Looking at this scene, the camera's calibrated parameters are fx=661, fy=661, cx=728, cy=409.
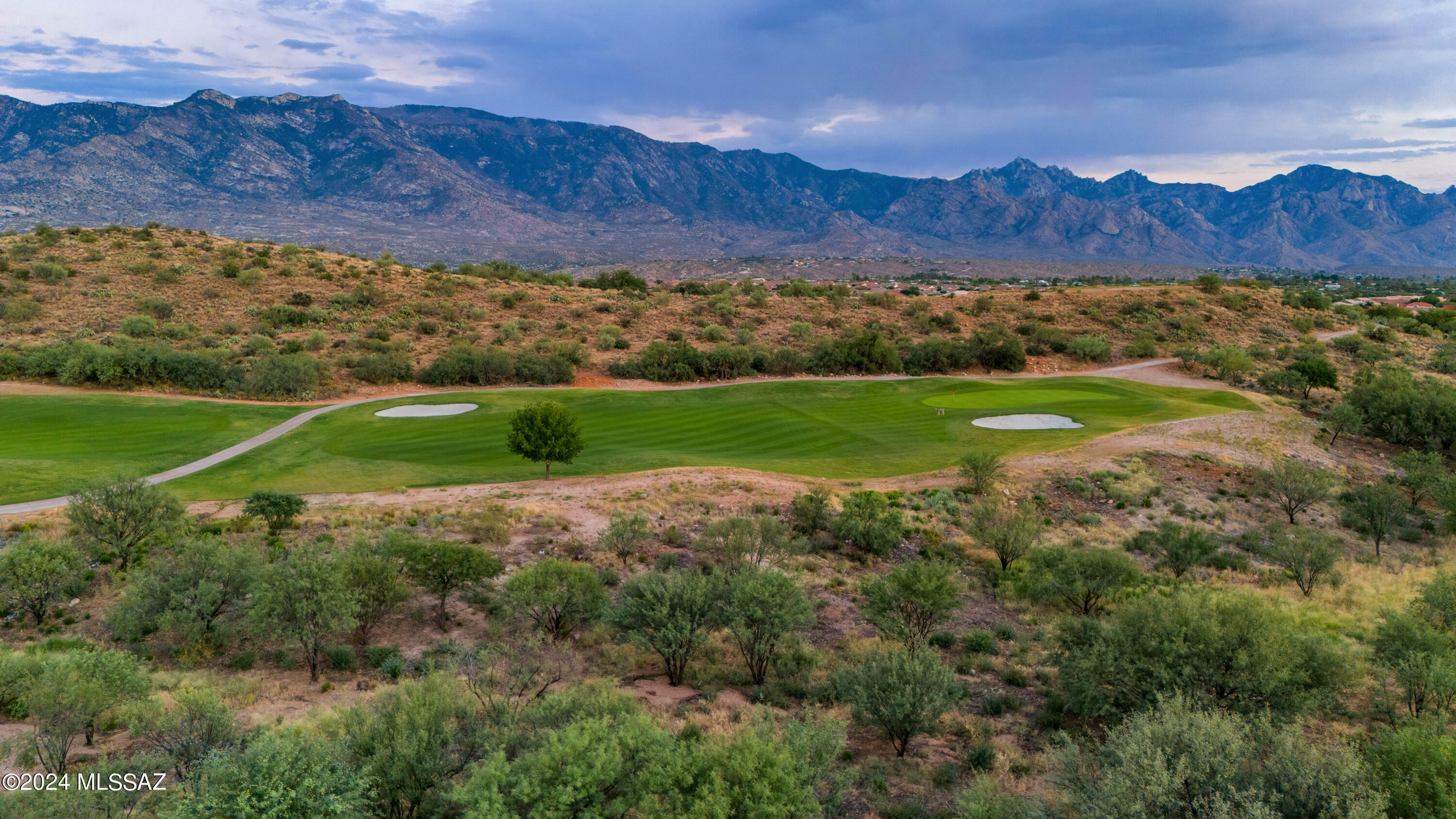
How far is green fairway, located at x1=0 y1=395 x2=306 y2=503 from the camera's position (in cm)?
2442

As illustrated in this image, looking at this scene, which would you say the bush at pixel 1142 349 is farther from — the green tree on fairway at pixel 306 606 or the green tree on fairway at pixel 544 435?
the green tree on fairway at pixel 306 606

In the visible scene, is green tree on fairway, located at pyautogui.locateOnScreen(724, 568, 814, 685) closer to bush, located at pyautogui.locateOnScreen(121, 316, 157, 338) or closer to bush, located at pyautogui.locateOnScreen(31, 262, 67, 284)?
bush, located at pyautogui.locateOnScreen(121, 316, 157, 338)

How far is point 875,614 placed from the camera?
52.3ft

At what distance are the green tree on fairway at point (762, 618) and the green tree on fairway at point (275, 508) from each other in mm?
14312

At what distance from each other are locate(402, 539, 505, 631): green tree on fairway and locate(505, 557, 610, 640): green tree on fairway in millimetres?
1112

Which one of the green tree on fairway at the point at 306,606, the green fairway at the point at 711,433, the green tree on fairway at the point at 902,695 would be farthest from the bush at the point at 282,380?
the green tree on fairway at the point at 902,695

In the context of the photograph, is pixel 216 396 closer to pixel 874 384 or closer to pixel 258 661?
pixel 258 661

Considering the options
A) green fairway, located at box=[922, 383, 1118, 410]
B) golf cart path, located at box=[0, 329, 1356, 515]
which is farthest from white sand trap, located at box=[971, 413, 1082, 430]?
golf cart path, located at box=[0, 329, 1356, 515]

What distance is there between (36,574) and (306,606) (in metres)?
7.33

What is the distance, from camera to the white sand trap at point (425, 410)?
3588 cm

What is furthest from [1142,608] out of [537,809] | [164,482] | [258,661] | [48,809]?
[164,482]

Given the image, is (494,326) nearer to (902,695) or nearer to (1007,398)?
(1007,398)

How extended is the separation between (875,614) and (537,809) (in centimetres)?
968

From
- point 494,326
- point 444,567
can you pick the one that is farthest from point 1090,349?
point 444,567
